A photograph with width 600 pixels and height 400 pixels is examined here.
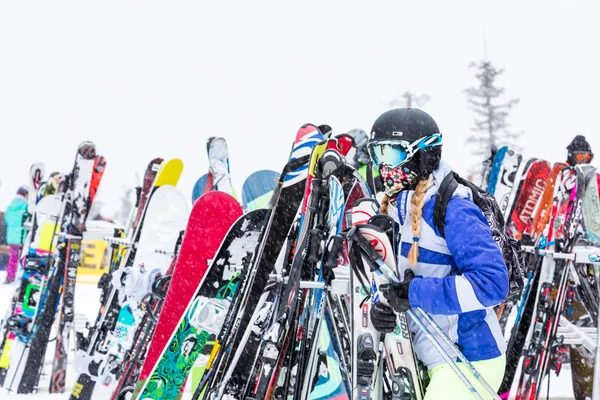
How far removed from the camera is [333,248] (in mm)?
3121

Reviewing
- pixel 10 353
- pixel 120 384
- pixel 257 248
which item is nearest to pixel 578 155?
pixel 257 248

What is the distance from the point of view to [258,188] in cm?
584

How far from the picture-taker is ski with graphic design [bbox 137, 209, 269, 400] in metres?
4.11

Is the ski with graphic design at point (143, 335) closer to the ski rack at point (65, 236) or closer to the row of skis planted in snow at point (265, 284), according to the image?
the row of skis planted in snow at point (265, 284)

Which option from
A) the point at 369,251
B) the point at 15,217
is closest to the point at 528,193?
the point at 369,251

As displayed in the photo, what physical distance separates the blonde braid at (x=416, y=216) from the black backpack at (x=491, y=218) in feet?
0.25

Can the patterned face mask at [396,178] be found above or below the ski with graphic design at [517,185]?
below

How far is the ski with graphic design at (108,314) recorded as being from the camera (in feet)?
17.2

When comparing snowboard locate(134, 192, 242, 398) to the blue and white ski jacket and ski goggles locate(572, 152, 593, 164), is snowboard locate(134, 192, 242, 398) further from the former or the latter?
ski goggles locate(572, 152, 593, 164)

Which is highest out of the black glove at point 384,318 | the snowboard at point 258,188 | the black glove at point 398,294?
the snowboard at point 258,188

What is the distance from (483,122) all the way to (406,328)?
142ft

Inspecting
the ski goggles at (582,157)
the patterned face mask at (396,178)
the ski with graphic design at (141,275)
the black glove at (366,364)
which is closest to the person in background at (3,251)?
the ski with graphic design at (141,275)

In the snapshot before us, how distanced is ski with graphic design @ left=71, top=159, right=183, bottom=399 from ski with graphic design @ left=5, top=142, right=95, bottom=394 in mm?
532

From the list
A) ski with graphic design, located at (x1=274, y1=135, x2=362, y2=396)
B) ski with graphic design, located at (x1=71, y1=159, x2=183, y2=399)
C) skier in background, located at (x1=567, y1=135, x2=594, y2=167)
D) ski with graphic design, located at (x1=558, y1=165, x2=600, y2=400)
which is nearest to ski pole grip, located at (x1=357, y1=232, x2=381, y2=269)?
ski with graphic design, located at (x1=274, y1=135, x2=362, y2=396)
